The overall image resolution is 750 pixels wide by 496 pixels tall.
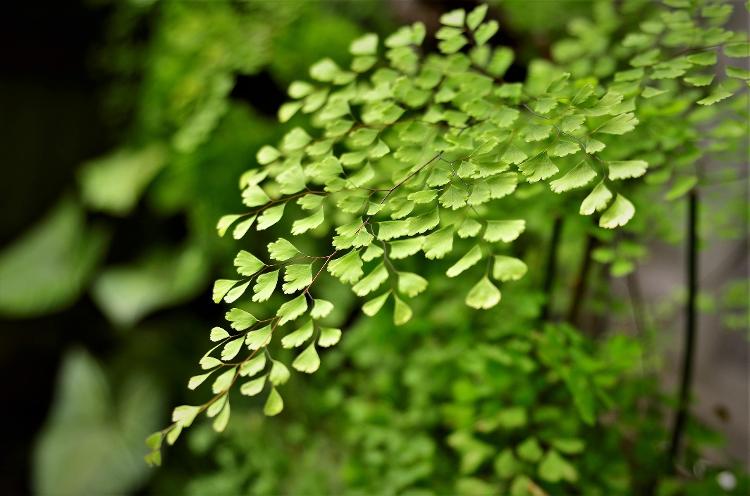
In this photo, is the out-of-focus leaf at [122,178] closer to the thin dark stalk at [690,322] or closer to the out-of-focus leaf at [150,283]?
the out-of-focus leaf at [150,283]

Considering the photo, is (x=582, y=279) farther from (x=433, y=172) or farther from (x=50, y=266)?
(x=50, y=266)

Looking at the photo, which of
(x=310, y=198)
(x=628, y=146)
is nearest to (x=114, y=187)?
(x=310, y=198)

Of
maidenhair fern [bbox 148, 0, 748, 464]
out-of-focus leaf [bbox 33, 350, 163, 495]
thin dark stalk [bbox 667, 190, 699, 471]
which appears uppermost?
maidenhair fern [bbox 148, 0, 748, 464]

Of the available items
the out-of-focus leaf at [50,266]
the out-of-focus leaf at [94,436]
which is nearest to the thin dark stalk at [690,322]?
the out-of-focus leaf at [94,436]

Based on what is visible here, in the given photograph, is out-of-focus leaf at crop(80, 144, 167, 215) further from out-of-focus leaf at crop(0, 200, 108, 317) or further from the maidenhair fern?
the maidenhair fern

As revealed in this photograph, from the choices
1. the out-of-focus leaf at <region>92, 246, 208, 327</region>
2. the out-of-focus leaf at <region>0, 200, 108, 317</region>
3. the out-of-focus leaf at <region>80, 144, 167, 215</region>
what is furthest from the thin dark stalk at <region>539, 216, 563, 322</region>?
the out-of-focus leaf at <region>0, 200, 108, 317</region>

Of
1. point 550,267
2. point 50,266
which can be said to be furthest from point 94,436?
point 550,267
